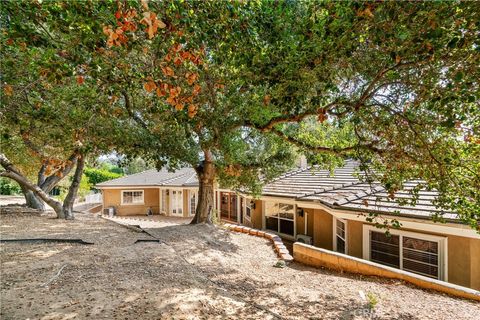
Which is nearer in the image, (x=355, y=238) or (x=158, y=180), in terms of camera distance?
(x=355, y=238)

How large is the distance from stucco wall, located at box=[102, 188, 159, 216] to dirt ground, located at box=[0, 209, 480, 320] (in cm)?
1497

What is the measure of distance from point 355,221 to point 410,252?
5.90 feet

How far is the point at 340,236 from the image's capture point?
1050 cm

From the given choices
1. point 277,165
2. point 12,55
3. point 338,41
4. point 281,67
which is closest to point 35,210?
point 12,55

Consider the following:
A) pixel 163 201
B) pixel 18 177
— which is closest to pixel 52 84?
pixel 18 177

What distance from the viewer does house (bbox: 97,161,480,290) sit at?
6855mm

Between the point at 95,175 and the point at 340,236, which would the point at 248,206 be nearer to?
the point at 340,236

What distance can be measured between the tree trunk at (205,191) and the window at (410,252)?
6548mm

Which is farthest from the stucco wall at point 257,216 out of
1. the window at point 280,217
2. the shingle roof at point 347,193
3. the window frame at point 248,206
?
the shingle roof at point 347,193

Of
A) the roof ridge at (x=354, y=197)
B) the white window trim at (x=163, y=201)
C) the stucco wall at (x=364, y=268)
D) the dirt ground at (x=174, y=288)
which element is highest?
the roof ridge at (x=354, y=197)

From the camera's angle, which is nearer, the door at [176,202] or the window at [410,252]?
the window at [410,252]

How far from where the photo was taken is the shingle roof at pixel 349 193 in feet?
23.5

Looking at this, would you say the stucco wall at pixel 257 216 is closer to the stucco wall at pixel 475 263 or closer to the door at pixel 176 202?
the door at pixel 176 202

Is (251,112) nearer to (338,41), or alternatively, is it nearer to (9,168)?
(338,41)
